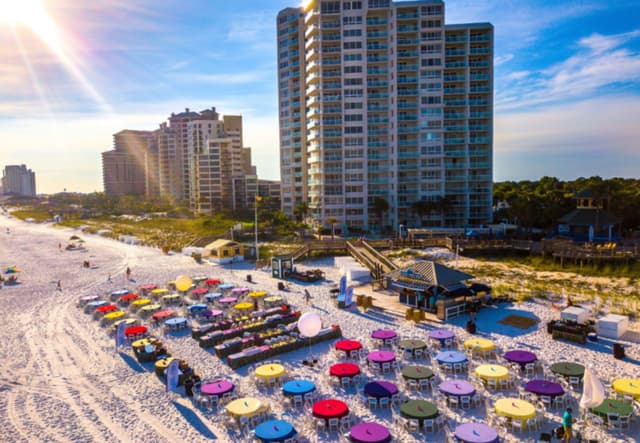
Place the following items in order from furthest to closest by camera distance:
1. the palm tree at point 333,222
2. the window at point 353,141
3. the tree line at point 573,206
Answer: the window at point 353,141 → the palm tree at point 333,222 → the tree line at point 573,206

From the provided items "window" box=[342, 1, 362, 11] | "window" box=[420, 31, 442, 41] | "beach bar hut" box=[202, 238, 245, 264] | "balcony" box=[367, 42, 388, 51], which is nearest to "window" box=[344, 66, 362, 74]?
Answer: "balcony" box=[367, 42, 388, 51]

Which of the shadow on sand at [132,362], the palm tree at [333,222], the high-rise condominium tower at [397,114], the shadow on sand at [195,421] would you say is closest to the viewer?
the shadow on sand at [195,421]

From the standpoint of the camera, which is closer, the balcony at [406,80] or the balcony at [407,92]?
the balcony at [406,80]

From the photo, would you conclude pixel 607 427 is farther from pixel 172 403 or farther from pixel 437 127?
pixel 437 127

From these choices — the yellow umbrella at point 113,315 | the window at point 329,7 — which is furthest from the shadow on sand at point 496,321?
the window at point 329,7

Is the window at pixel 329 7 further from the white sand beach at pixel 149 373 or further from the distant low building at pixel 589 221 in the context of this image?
the white sand beach at pixel 149 373

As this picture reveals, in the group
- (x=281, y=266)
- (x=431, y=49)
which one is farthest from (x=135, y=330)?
(x=431, y=49)

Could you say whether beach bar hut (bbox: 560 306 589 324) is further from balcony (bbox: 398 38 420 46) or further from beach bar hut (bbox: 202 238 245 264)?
balcony (bbox: 398 38 420 46)
